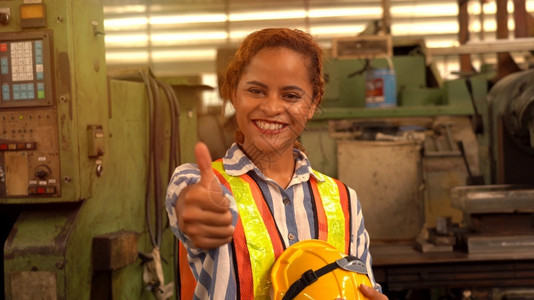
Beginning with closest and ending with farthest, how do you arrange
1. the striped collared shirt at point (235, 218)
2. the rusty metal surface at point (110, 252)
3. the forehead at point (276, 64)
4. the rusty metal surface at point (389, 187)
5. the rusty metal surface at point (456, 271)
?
the striped collared shirt at point (235, 218), the forehead at point (276, 64), the rusty metal surface at point (110, 252), the rusty metal surface at point (456, 271), the rusty metal surface at point (389, 187)

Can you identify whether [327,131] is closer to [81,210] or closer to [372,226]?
[372,226]

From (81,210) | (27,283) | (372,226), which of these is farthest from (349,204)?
(372,226)

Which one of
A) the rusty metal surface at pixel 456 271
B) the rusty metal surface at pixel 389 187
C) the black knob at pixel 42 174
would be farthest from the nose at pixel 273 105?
the rusty metal surface at pixel 389 187

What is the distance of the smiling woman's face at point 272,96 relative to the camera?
96 centimetres

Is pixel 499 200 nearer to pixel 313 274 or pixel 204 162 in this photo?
pixel 313 274

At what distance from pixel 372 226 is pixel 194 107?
1.08 meters

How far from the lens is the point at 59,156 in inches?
68.3

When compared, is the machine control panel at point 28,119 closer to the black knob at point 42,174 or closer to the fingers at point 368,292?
the black knob at point 42,174

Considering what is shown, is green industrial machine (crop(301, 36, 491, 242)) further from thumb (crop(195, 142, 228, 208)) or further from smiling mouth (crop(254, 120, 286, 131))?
thumb (crop(195, 142, 228, 208))

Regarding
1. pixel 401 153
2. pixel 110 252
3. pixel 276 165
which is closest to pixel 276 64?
pixel 276 165

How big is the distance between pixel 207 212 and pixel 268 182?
1.06 ft

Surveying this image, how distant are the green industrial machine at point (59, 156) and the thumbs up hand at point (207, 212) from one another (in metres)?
1.14

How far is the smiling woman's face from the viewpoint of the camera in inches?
37.9

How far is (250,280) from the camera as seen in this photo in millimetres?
931
